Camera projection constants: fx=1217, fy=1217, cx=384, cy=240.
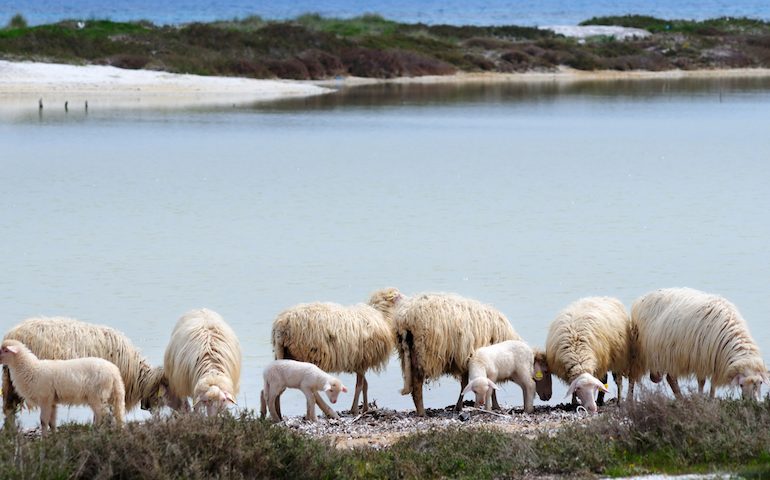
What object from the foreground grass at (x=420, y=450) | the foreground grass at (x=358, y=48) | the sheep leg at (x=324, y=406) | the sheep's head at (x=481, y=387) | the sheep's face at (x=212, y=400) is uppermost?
the foreground grass at (x=358, y=48)

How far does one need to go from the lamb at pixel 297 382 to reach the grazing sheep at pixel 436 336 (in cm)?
88

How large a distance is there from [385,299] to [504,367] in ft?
4.62

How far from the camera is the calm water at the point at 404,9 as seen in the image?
117 m

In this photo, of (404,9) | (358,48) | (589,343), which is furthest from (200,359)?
(404,9)

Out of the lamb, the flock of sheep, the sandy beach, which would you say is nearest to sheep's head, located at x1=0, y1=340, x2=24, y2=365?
the flock of sheep

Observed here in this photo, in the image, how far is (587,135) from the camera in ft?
110

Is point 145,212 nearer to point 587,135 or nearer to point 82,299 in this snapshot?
point 82,299

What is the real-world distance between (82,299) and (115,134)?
1840cm

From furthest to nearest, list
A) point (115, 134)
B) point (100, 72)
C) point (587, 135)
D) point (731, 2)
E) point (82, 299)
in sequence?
point (731, 2), point (100, 72), point (587, 135), point (115, 134), point (82, 299)

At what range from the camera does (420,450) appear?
7191 mm

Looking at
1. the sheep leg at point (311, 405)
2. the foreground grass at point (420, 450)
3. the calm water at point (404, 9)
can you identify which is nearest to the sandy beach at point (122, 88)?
the sheep leg at point (311, 405)

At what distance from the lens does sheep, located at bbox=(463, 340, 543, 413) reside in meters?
9.29

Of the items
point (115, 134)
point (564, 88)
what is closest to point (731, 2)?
point (564, 88)

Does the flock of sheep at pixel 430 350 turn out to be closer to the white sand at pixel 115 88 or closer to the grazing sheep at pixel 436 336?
the grazing sheep at pixel 436 336
